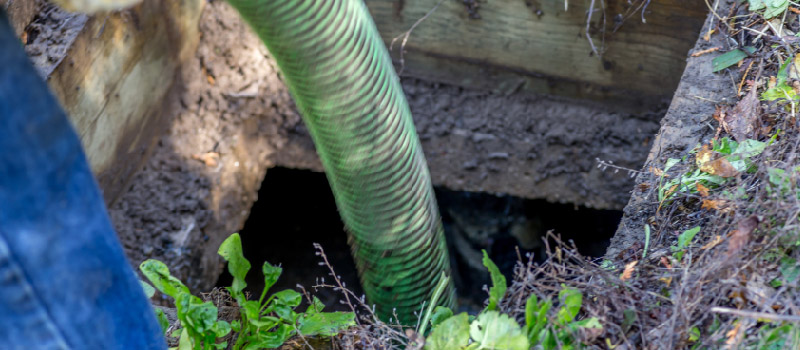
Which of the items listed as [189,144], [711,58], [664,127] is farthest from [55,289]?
[189,144]

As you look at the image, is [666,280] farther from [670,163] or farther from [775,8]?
[775,8]

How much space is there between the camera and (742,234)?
33.2 inches

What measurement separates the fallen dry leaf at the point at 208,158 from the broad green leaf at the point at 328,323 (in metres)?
1.28

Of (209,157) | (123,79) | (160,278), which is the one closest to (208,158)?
(209,157)

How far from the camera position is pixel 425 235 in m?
1.30

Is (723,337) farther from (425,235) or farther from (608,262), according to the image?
(425,235)

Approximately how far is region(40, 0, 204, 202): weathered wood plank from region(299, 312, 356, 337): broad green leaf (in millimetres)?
983

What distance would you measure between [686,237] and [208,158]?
162 centimetres

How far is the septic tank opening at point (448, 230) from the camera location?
2.51m

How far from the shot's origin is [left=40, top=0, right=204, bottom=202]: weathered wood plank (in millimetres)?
1721

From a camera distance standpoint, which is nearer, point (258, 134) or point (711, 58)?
point (711, 58)

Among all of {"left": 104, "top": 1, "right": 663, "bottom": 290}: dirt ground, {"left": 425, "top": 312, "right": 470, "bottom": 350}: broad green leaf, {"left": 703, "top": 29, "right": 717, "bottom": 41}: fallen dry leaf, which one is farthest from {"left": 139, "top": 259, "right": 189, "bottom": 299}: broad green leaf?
{"left": 703, "top": 29, "right": 717, "bottom": 41}: fallen dry leaf

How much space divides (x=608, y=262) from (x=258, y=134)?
1.55m

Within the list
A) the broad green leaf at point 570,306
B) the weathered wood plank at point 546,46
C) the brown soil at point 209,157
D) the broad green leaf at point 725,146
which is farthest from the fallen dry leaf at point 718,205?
the brown soil at point 209,157
